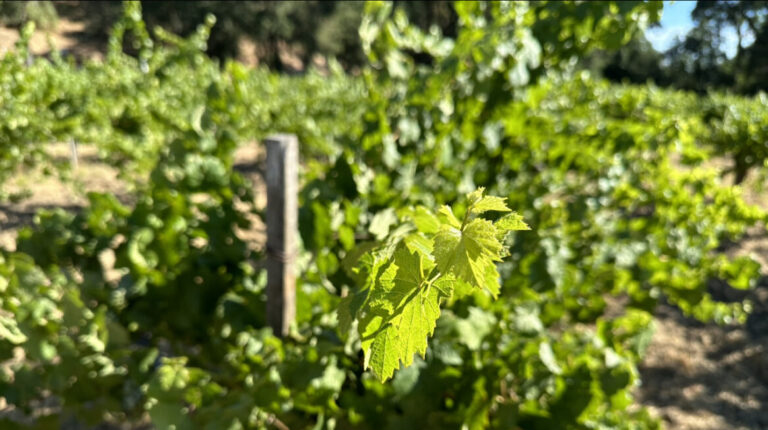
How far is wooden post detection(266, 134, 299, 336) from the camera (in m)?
1.46

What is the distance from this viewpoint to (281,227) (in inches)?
58.8

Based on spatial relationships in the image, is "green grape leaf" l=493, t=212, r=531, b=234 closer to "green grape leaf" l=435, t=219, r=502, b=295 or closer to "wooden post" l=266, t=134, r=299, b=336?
"green grape leaf" l=435, t=219, r=502, b=295

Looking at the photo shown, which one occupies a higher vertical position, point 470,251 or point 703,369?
point 703,369

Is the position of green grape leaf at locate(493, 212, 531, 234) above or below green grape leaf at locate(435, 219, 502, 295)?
above

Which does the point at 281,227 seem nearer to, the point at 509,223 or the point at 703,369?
the point at 509,223

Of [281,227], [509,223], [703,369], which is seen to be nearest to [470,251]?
[509,223]

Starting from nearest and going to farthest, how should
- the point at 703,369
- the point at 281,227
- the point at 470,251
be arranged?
the point at 470,251 < the point at 281,227 < the point at 703,369

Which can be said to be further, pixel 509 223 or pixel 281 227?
pixel 281 227

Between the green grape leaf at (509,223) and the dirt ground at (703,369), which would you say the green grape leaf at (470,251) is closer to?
the green grape leaf at (509,223)

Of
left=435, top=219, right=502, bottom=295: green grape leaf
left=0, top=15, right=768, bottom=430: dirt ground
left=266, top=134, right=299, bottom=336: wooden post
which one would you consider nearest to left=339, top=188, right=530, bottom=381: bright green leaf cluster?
left=435, top=219, right=502, bottom=295: green grape leaf

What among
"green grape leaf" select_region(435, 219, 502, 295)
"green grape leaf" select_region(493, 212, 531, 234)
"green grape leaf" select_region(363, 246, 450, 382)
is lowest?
"green grape leaf" select_region(363, 246, 450, 382)

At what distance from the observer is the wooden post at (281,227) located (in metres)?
1.46

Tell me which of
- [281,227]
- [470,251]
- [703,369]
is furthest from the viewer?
[703,369]

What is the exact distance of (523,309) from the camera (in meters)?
1.47
